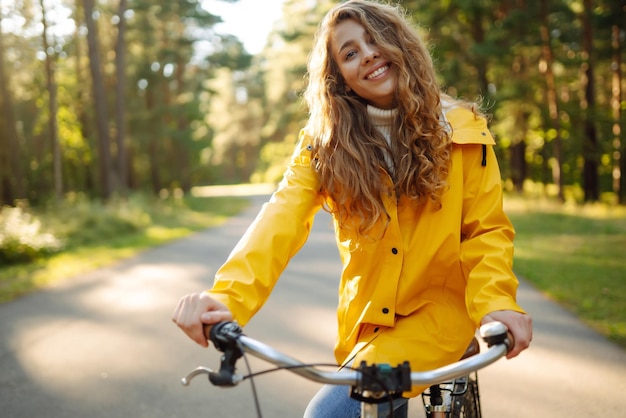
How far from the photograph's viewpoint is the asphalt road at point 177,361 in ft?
13.7

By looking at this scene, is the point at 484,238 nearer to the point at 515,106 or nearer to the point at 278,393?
the point at 278,393

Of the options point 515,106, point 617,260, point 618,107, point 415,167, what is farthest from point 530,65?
point 415,167

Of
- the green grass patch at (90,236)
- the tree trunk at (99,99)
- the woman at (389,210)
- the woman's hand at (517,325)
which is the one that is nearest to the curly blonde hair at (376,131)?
the woman at (389,210)

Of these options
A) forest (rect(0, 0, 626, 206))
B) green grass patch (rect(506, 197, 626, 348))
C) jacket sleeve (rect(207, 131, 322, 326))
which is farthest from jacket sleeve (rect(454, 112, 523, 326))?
forest (rect(0, 0, 626, 206))

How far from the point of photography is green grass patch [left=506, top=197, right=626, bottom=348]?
661cm

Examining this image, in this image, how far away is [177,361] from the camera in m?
5.21

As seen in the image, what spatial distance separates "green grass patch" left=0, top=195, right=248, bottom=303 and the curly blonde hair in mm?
7014

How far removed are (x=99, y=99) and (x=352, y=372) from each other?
775 inches

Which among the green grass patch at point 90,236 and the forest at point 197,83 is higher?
the forest at point 197,83

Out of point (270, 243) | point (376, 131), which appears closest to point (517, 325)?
point (270, 243)

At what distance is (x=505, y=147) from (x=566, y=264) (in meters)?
21.9

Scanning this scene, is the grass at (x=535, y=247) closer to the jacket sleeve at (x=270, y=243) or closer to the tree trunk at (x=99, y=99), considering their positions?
the tree trunk at (x=99, y=99)

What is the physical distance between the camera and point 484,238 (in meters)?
1.97

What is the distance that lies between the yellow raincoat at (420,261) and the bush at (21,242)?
10.6 meters
